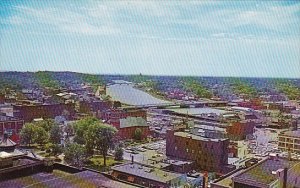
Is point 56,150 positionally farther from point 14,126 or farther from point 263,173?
point 263,173

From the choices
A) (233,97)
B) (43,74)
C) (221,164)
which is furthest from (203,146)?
(43,74)

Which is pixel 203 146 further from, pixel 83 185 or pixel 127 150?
pixel 83 185

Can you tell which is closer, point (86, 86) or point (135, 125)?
point (135, 125)

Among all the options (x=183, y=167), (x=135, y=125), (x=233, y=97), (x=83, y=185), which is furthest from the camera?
(x=233, y=97)

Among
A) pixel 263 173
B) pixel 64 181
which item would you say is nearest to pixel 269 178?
pixel 263 173

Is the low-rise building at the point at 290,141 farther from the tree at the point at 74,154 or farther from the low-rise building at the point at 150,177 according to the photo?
the tree at the point at 74,154

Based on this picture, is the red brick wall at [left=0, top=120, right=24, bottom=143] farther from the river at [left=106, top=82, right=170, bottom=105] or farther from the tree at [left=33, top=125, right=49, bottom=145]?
the river at [left=106, top=82, right=170, bottom=105]
